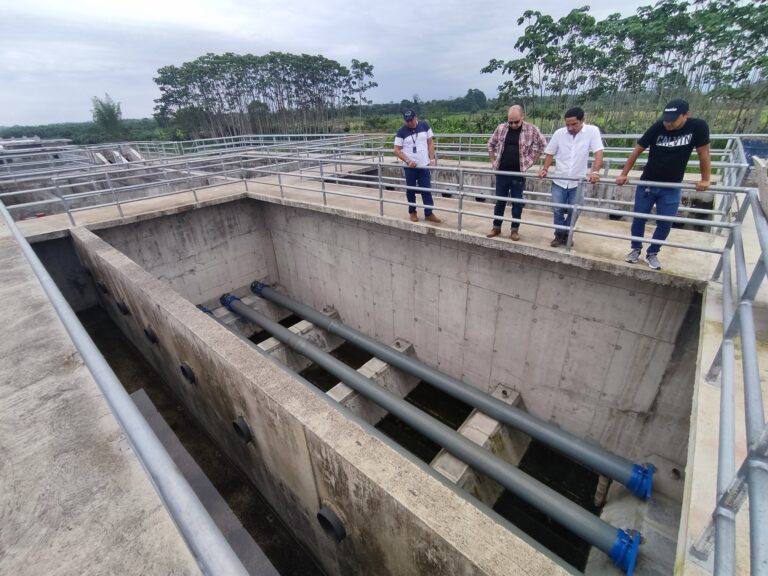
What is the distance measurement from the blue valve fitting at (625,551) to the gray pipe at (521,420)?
982 mm

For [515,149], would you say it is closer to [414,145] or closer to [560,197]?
[560,197]

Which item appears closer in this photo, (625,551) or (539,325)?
(625,551)

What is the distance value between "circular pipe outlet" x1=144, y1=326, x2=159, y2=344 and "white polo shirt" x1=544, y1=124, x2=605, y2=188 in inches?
251

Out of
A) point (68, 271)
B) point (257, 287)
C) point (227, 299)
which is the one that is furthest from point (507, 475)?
point (68, 271)

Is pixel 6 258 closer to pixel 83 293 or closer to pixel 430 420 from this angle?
pixel 83 293

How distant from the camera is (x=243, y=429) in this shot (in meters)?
4.29

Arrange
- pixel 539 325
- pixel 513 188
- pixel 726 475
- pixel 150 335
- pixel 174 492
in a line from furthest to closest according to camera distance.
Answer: pixel 150 335 → pixel 539 325 → pixel 513 188 → pixel 726 475 → pixel 174 492

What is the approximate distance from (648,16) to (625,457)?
89.2 feet

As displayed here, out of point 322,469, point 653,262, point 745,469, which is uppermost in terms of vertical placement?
point 745,469

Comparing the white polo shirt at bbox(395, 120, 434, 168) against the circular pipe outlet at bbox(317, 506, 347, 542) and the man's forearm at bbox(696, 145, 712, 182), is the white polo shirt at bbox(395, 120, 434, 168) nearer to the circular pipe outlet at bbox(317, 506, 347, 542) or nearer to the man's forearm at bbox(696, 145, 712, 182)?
the man's forearm at bbox(696, 145, 712, 182)

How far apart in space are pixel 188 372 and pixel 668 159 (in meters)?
6.53

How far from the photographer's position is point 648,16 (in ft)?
69.9

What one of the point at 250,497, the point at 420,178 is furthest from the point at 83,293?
the point at 420,178

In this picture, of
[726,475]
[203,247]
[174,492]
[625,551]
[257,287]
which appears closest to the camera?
[174,492]
